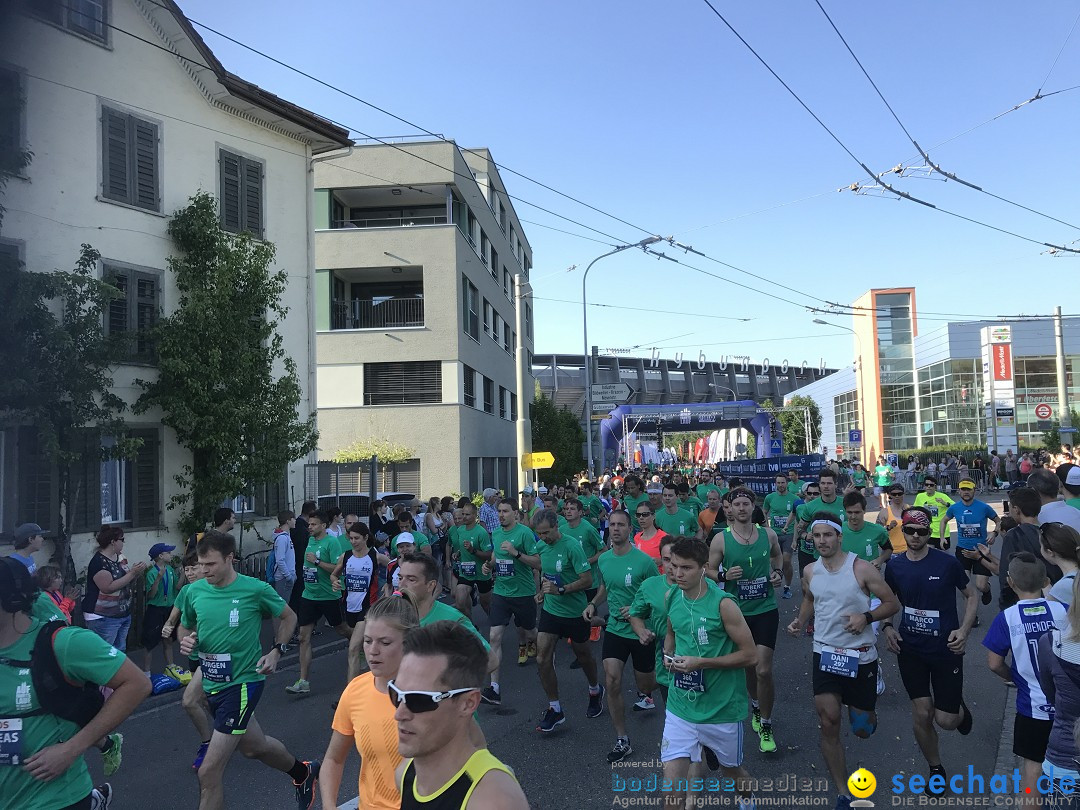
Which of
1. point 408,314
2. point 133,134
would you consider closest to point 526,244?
point 408,314

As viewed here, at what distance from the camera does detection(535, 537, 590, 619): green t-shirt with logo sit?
7605 mm

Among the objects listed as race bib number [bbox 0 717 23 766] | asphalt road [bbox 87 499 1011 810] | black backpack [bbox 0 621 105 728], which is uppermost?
black backpack [bbox 0 621 105 728]

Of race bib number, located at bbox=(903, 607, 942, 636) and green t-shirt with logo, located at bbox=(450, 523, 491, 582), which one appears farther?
green t-shirt with logo, located at bbox=(450, 523, 491, 582)

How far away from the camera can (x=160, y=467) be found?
14.1 metres

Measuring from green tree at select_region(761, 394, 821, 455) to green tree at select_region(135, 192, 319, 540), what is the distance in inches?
2381

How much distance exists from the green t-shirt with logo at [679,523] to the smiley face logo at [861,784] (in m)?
6.06

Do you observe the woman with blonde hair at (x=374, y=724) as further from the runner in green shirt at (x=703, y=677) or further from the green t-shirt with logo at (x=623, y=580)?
the green t-shirt with logo at (x=623, y=580)

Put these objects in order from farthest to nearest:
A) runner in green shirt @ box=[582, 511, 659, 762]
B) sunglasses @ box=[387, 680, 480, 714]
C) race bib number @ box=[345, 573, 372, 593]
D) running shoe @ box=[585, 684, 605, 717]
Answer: race bib number @ box=[345, 573, 372, 593]
running shoe @ box=[585, 684, 605, 717]
runner in green shirt @ box=[582, 511, 659, 762]
sunglasses @ box=[387, 680, 480, 714]

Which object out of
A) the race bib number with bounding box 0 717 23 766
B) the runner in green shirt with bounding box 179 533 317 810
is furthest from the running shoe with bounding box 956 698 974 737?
the race bib number with bounding box 0 717 23 766

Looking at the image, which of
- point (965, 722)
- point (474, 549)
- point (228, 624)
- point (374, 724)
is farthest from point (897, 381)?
point (374, 724)

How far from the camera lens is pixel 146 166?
14.3 meters

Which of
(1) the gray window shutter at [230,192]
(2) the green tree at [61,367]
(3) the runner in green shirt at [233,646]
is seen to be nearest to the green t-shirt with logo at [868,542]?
(3) the runner in green shirt at [233,646]

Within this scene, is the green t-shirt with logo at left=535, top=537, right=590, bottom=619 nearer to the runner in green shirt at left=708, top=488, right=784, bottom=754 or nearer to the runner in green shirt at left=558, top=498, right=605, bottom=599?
the runner in green shirt at left=708, top=488, right=784, bottom=754

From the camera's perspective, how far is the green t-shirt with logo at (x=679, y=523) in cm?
1142
